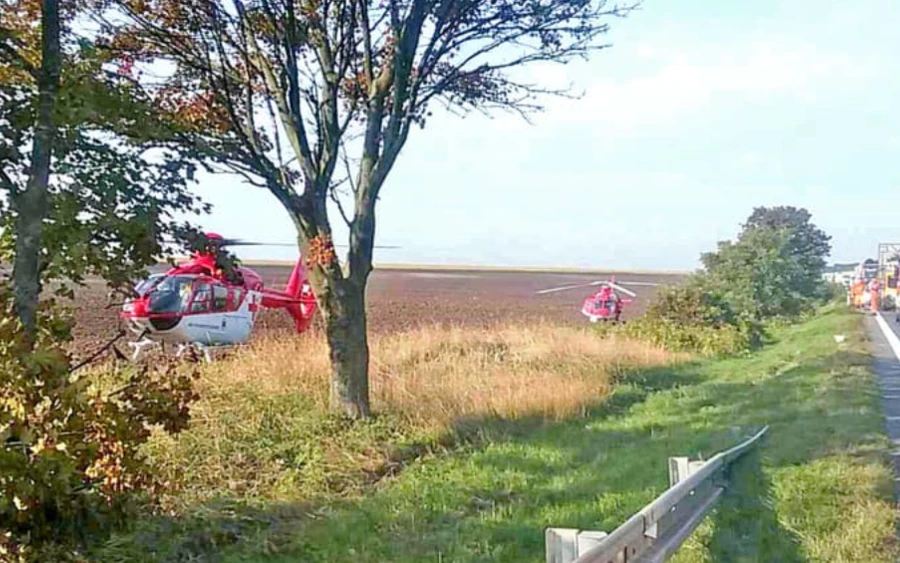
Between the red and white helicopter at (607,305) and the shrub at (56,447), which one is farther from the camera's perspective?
the red and white helicopter at (607,305)

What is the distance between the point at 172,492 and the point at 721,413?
6821 millimetres

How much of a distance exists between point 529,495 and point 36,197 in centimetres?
451

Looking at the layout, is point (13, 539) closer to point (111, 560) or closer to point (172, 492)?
point (111, 560)

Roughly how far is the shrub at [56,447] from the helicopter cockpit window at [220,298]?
16.2m

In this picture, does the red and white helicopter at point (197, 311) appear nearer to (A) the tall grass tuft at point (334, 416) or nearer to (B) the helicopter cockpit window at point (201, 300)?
(B) the helicopter cockpit window at point (201, 300)

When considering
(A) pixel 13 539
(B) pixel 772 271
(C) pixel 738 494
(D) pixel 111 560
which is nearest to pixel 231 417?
(D) pixel 111 560

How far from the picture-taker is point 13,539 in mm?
5438

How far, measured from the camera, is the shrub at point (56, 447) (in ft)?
17.7

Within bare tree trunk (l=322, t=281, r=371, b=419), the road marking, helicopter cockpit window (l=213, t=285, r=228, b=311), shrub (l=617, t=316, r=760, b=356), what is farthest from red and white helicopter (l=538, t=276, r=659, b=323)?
bare tree trunk (l=322, t=281, r=371, b=419)

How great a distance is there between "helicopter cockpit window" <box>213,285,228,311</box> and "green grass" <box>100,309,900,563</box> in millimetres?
12726

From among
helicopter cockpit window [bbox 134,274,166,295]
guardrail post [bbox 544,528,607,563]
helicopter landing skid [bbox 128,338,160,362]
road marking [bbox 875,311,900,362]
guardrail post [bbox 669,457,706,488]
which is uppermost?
helicopter cockpit window [bbox 134,274,166,295]

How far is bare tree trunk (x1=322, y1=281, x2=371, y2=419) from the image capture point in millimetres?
11398

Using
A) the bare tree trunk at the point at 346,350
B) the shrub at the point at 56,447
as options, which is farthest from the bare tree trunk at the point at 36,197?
the bare tree trunk at the point at 346,350

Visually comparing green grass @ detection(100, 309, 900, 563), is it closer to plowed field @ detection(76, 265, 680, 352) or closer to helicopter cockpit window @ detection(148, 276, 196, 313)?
plowed field @ detection(76, 265, 680, 352)
